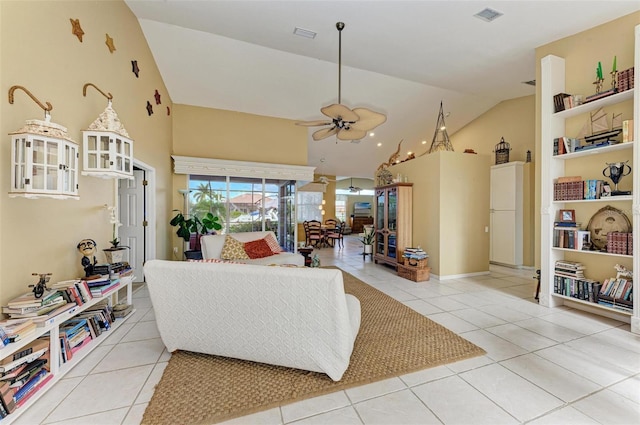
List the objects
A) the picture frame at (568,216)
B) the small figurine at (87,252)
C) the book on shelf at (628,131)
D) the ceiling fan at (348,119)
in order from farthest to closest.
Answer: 1. the picture frame at (568,216)
2. the ceiling fan at (348,119)
3. the book on shelf at (628,131)
4. the small figurine at (87,252)

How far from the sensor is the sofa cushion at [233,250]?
423 cm

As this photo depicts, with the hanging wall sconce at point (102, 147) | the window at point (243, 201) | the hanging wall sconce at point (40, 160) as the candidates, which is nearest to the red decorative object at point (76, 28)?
the hanging wall sconce at point (102, 147)

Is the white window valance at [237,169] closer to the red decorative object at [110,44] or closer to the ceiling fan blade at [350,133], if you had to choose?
the red decorative object at [110,44]

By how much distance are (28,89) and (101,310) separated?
2.19m

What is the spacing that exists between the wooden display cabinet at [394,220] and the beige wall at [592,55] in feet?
7.39

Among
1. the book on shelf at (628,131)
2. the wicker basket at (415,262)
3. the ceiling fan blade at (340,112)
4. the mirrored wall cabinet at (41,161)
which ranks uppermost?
the ceiling fan blade at (340,112)

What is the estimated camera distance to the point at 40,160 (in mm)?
1927

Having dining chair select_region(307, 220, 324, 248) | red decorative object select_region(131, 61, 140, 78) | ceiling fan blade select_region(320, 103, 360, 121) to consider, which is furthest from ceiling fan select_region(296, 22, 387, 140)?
dining chair select_region(307, 220, 324, 248)

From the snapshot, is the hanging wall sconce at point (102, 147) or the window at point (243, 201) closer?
the hanging wall sconce at point (102, 147)

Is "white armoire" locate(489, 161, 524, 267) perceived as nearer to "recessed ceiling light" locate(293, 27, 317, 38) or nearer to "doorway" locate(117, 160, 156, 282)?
"recessed ceiling light" locate(293, 27, 317, 38)

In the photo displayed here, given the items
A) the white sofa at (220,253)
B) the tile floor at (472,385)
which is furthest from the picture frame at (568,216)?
the white sofa at (220,253)

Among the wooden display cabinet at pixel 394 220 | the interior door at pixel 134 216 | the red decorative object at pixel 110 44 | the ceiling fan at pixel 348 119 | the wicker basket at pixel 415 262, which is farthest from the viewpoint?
the wooden display cabinet at pixel 394 220

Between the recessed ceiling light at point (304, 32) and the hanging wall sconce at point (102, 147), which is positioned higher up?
the recessed ceiling light at point (304, 32)

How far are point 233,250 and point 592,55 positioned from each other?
18.7 ft
